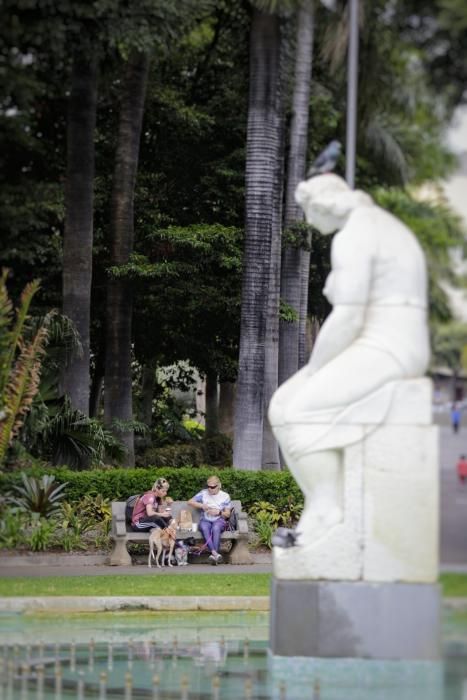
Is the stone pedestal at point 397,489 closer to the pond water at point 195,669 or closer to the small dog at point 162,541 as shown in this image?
the pond water at point 195,669

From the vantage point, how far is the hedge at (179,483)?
20734 mm

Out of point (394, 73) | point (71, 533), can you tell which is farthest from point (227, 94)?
point (71, 533)

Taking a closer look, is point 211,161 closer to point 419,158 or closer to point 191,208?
point 191,208

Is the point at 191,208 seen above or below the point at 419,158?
below

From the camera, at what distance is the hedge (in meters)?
20.7

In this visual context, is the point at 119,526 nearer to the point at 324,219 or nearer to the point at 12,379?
the point at 12,379

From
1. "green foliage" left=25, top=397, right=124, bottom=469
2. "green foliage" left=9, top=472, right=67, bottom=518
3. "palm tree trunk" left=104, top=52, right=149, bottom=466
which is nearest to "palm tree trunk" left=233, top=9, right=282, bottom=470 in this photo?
"green foliage" left=25, top=397, right=124, bottom=469

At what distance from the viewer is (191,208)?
32.0 m

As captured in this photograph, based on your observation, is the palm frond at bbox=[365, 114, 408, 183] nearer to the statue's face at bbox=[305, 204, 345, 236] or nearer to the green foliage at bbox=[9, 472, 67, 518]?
the green foliage at bbox=[9, 472, 67, 518]

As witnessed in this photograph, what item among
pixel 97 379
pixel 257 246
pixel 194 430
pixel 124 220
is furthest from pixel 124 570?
pixel 194 430

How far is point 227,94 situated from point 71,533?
15497 mm

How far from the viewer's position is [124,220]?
93.2ft

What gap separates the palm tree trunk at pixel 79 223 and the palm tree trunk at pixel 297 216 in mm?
4242

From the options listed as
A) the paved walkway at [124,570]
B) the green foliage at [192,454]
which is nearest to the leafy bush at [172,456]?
the green foliage at [192,454]
